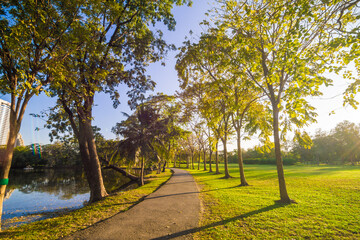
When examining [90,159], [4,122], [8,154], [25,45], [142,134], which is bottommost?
[90,159]

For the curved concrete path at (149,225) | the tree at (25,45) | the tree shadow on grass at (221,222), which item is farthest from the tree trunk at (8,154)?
the tree shadow on grass at (221,222)

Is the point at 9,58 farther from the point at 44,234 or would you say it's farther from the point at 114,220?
the point at 114,220

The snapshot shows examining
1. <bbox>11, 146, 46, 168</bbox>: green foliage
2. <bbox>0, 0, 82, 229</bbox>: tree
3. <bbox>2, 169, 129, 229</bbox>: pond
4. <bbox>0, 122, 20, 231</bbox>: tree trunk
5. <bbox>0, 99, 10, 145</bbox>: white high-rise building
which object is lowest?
<bbox>2, 169, 129, 229</bbox>: pond

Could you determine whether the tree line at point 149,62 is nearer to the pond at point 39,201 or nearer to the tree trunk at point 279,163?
the tree trunk at point 279,163

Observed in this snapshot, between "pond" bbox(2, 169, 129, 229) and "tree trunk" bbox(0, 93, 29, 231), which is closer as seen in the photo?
"tree trunk" bbox(0, 93, 29, 231)

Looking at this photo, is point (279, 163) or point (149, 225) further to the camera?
point (279, 163)

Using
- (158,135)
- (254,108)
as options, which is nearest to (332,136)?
(254,108)

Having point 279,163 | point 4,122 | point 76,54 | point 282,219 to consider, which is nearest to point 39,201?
point 4,122

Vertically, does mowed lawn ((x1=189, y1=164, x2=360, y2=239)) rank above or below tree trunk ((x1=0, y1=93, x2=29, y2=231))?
below

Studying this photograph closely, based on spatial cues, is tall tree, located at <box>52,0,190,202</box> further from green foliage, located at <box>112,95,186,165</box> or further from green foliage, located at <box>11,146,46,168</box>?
green foliage, located at <box>11,146,46,168</box>

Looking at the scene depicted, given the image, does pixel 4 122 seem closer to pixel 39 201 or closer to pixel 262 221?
pixel 39 201

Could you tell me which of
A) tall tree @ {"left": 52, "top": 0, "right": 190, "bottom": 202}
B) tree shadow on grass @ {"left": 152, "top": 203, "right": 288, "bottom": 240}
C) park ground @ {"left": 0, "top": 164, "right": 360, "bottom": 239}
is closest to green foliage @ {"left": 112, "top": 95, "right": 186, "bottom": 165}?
tall tree @ {"left": 52, "top": 0, "right": 190, "bottom": 202}

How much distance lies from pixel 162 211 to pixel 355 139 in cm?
6363

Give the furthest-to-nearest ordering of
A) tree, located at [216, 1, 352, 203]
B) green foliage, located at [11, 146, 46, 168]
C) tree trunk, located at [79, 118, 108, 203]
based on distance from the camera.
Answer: green foliage, located at [11, 146, 46, 168]
tree trunk, located at [79, 118, 108, 203]
tree, located at [216, 1, 352, 203]
